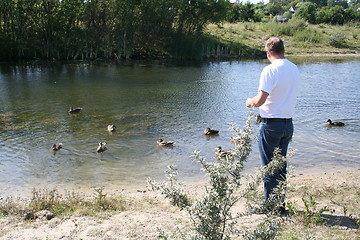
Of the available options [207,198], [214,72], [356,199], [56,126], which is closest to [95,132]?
[56,126]

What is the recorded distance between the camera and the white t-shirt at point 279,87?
16.3 feet

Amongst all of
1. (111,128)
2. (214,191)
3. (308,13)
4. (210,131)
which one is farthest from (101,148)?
(308,13)

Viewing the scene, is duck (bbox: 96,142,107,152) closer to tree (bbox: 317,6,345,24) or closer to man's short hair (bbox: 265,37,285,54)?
man's short hair (bbox: 265,37,285,54)

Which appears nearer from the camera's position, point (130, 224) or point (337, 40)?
point (130, 224)

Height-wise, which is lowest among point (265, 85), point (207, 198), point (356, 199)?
point (356, 199)

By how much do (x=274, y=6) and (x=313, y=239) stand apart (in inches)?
4649

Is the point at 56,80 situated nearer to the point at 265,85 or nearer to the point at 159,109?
the point at 159,109

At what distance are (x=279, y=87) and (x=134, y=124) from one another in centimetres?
1012

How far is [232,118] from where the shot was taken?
15.8 metres

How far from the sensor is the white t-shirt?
4.97 meters

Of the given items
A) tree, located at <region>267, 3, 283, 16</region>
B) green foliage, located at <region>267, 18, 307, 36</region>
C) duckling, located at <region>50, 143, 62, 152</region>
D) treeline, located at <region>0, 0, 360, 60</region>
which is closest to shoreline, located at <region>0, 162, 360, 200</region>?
duckling, located at <region>50, 143, 62, 152</region>

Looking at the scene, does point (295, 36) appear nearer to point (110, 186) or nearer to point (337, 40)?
point (337, 40)

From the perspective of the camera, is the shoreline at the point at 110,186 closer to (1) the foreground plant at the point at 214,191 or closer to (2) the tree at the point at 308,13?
(1) the foreground plant at the point at 214,191

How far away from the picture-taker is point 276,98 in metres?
5.14
